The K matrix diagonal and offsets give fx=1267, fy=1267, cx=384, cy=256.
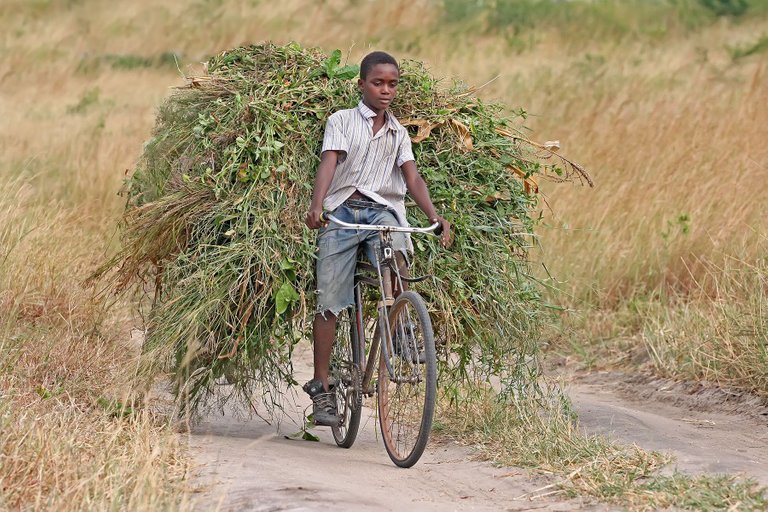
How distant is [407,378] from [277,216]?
0.92m

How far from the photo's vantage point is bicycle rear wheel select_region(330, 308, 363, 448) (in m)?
5.71

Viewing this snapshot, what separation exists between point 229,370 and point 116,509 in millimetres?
1686

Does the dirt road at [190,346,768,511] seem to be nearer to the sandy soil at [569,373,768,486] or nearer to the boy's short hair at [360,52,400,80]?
the sandy soil at [569,373,768,486]

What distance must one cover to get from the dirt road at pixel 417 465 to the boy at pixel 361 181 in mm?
619

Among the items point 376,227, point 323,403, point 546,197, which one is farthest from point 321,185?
point 546,197

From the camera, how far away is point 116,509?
399cm

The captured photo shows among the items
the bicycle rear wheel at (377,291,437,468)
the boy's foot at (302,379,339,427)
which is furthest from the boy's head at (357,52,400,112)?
the boy's foot at (302,379,339,427)

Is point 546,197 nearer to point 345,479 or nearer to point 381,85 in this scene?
point 381,85

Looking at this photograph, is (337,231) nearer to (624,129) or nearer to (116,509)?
(116,509)

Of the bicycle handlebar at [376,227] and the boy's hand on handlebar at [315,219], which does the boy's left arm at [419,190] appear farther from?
the boy's hand on handlebar at [315,219]

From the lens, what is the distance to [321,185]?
17.8 feet

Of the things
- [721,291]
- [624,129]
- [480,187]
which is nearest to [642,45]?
[624,129]

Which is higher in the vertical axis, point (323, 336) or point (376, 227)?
point (376, 227)

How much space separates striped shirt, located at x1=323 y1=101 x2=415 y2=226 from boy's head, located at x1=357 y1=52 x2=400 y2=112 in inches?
2.6
